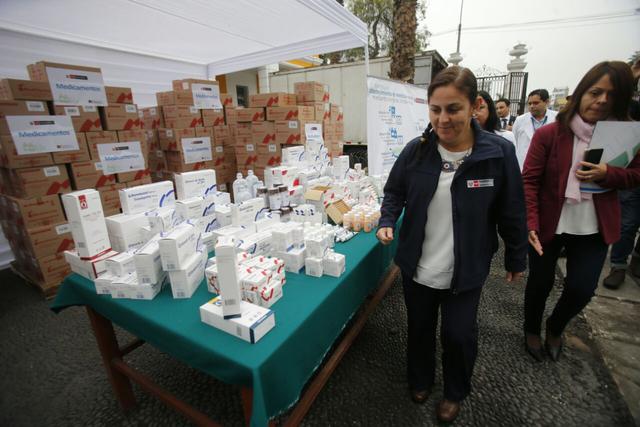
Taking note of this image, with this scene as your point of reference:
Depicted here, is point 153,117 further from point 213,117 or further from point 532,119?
point 532,119

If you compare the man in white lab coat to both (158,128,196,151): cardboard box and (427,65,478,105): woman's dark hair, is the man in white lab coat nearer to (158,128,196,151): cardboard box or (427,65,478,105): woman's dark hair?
(427,65,478,105): woman's dark hair

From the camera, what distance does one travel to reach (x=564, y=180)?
1686 mm

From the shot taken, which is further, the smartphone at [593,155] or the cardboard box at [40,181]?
the cardboard box at [40,181]

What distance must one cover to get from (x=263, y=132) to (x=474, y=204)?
338cm

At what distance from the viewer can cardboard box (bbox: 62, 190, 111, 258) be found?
4.65ft

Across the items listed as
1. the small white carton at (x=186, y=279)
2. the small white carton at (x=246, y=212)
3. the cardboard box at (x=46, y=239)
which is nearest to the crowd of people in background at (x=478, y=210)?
the small white carton at (x=246, y=212)

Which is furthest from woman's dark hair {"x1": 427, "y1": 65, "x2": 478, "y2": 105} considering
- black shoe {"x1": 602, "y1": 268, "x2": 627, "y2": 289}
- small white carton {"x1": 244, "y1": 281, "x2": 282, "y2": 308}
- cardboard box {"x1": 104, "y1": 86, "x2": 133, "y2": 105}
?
cardboard box {"x1": 104, "y1": 86, "x2": 133, "y2": 105}

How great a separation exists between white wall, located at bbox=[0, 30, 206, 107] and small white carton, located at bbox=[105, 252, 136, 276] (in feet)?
11.6

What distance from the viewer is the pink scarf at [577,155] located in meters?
1.62

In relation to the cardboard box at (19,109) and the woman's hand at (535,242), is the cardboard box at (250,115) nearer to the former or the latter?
the cardboard box at (19,109)

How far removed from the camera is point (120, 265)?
144 cm

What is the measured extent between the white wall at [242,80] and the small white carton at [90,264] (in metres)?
8.67

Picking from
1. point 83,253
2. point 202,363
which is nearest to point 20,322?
point 83,253

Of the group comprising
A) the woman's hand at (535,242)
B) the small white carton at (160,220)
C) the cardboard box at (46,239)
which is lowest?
the cardboard box at (46,239)
